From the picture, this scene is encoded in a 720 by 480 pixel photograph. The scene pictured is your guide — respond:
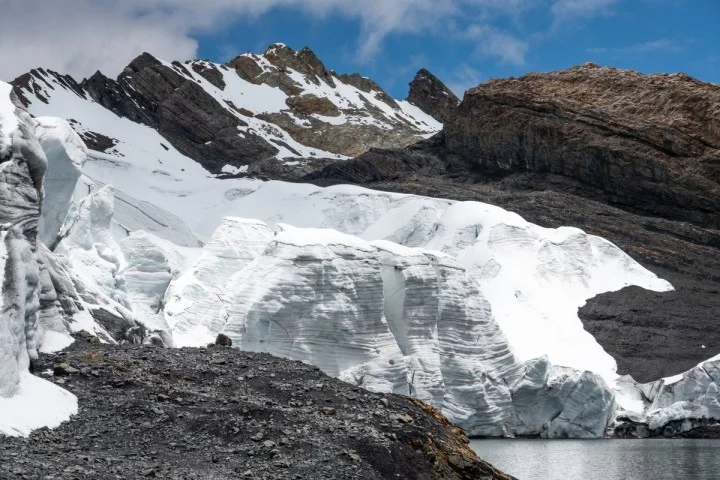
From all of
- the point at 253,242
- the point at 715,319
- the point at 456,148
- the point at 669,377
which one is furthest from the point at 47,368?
the point at 456,148

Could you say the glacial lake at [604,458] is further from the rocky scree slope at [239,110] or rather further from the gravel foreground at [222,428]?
the rocky scree slope at [239,110]

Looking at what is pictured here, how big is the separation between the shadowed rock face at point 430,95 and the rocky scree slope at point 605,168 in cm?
6747

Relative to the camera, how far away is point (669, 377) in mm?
54844

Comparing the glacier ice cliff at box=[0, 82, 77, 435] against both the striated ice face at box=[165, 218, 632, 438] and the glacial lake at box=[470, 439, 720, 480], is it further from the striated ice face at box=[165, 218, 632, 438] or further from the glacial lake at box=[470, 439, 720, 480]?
the striated ice face at box=[165, 218, 632, 438]

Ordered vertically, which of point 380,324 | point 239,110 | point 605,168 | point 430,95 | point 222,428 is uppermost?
point 430,95

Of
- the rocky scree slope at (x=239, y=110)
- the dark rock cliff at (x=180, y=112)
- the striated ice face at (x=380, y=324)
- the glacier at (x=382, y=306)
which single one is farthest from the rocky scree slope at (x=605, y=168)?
the rocky scree slope at (x=239, y=110)

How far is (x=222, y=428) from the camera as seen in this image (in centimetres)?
1658

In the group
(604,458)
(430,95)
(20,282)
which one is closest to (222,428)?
(20,282)

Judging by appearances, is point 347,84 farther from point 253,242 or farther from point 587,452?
point 587,452

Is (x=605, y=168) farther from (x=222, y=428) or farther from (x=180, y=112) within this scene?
(x=222, y=428)

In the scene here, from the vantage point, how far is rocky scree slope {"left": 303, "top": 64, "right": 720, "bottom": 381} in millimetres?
75000

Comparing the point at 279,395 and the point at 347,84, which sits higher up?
the point at 347,84

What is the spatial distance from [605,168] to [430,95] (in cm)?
9240

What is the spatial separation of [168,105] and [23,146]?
11880cm
